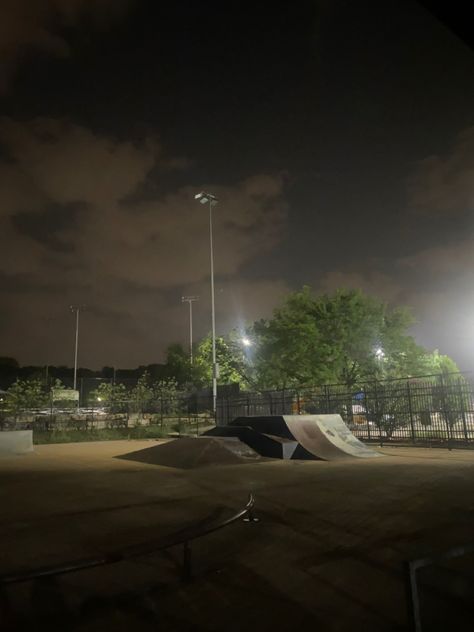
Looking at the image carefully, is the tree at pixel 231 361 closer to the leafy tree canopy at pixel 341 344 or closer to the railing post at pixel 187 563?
the leafy tree canopy at pixel 341 344

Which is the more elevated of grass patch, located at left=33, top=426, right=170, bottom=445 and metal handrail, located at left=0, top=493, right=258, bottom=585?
metal handrail, located at left=0, top=493, right=258, bottom=585

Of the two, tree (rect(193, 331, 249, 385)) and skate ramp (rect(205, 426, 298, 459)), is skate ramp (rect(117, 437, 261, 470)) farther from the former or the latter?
tree (rect(193, 331, 249, 385))

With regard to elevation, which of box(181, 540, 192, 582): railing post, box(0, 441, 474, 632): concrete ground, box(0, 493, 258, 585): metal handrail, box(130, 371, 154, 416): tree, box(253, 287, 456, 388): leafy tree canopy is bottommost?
box(0, 441, 474, 632): concrete ground

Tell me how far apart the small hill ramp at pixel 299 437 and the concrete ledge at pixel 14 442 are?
8856 mm

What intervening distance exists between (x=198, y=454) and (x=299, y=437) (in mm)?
4201

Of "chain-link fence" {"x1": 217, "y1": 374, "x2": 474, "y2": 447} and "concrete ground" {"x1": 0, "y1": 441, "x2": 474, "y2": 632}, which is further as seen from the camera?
"chain-link fence" {"x1": 217, "y1": 374, "x2": 474, "y2": 447}

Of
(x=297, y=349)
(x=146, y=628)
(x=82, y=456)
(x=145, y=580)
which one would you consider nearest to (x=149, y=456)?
(x=82, y=456)

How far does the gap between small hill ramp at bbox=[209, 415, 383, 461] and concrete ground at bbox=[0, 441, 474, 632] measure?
4.32 m

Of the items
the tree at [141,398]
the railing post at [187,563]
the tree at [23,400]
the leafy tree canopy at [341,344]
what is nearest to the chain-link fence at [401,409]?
the leafy tree canopy at [341,344]

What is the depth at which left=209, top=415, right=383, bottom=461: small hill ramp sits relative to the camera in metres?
17.2

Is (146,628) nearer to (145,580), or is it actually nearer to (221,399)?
(145,580)

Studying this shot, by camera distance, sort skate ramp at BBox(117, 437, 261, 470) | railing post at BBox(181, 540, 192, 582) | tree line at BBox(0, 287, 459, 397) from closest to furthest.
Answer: railing post at BBox(181, 540, 192, 582), skate ramp at BBox(117, 437, 261, 470), tree line at BBox(0, 287, 459, 397)

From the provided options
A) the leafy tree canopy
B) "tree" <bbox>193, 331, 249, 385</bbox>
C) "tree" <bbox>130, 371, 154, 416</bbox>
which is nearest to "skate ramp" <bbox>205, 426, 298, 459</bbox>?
the leafy tree canopy

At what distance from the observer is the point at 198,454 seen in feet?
51.3
